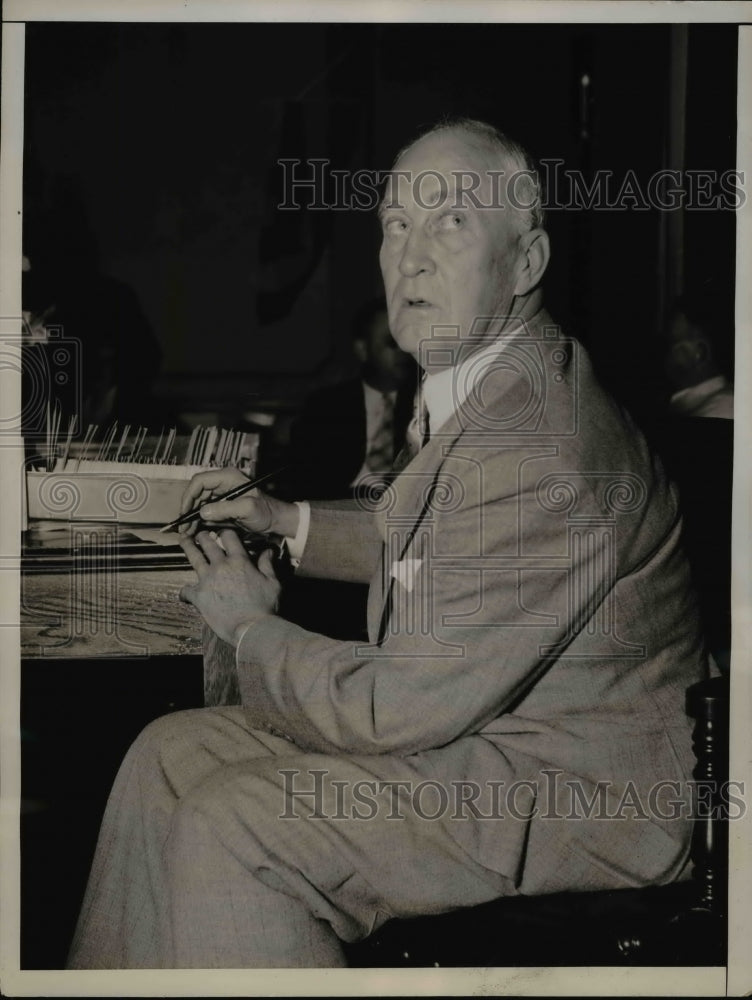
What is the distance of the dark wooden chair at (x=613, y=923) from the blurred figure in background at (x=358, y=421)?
661 millimetres

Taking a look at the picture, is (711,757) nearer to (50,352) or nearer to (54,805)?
(54,805)

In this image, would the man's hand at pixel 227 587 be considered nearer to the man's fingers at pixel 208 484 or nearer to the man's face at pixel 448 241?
the man's fingers at pixel 208 484

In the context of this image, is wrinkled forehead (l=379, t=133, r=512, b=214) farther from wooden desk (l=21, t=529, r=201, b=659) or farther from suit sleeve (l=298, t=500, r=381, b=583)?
wooden desk (l=21, t=529, r=201, b=659)

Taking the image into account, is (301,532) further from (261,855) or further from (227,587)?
(261,855)

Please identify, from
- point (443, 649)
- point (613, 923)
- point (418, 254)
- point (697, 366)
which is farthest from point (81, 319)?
point (613, 923)

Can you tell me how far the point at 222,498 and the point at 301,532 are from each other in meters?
0.15

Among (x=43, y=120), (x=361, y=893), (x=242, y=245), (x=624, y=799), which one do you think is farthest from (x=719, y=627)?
(x=43, y=120)

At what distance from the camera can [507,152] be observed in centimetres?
175

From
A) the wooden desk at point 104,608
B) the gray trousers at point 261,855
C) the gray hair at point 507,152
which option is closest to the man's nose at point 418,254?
the gray hair at point 507,152

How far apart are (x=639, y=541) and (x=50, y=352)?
105 centimetres

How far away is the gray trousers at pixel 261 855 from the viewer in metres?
1.64

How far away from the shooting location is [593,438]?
1.71 m

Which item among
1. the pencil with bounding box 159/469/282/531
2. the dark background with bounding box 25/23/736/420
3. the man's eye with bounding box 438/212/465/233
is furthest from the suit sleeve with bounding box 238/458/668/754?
the man's eye with bounding box 438/212/465/233
